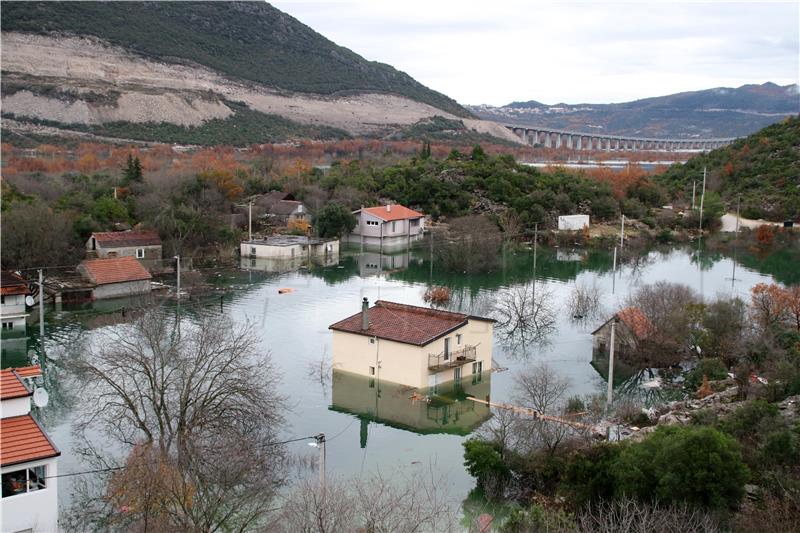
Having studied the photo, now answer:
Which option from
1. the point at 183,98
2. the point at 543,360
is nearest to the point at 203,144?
the point at 183,98

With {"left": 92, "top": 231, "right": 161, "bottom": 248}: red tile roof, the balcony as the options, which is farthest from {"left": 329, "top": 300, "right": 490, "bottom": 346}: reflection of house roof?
{"left": 92, "top": 231, "right": 161, "bottom": 248}: red tile roof

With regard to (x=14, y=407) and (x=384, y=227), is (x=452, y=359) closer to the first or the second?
(x=14, y=407)

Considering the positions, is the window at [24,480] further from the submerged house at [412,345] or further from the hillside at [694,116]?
the hillside at [694,116]

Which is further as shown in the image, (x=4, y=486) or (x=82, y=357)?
(x=82, y=357)

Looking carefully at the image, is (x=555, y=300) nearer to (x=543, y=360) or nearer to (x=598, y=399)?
(x=543, y=360)

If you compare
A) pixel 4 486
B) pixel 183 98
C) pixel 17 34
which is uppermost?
pixel 17 34

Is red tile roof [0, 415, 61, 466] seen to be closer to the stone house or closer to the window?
the window
